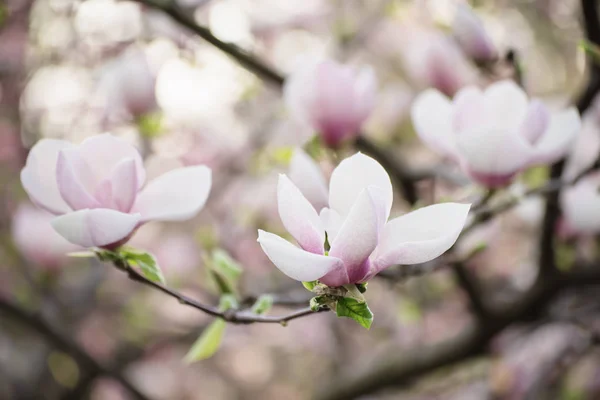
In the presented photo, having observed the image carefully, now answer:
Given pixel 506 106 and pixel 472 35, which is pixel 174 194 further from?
pixel 472 35

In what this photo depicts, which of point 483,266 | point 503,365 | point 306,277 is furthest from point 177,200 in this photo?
point 483,266

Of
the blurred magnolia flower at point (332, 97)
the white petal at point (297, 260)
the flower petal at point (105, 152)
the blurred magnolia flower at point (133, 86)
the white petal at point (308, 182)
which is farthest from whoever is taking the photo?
the blurred magnolia flower at point (133, 86)

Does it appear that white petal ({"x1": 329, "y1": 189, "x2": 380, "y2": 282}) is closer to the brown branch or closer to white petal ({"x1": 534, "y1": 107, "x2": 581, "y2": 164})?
the brown branch

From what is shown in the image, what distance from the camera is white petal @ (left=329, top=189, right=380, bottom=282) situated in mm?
394

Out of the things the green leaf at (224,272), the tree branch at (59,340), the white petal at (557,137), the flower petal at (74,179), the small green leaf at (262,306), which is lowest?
the tree branch at (59,340)

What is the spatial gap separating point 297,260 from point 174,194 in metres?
0.18

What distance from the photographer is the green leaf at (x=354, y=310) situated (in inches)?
17.1

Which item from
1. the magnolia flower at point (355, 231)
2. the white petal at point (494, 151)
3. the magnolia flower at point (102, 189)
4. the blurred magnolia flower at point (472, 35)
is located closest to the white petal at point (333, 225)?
the magnolia flower at point (355, 231)

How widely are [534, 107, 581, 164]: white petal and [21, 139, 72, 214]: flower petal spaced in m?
0.51

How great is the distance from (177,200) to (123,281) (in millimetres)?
2221

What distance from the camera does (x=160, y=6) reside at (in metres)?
0.87

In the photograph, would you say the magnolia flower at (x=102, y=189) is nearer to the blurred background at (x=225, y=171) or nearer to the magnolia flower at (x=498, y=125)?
the blurred background at (x=225, y=171)

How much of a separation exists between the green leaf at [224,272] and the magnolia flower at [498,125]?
286 mm

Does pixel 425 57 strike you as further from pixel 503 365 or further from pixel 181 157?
pixel 181 157
